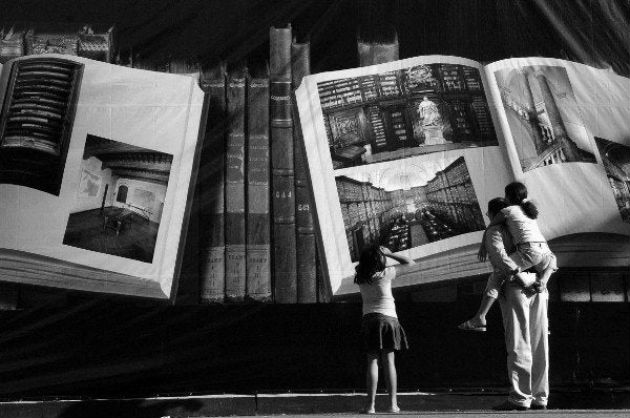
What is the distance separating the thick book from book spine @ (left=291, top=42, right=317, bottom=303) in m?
0.70

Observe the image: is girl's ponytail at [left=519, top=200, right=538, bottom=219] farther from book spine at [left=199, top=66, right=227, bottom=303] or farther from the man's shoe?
book spine at [left=199, top=66, right=227, bottom=303]

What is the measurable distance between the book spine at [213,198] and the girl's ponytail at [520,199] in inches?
83.8

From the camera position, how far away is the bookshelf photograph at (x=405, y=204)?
763 centimetres

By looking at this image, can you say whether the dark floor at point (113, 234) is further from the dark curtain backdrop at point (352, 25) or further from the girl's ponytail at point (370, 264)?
the girl's ponytail at point (370, 264)

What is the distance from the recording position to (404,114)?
7.77 metres

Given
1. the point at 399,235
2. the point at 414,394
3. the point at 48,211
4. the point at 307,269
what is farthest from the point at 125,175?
the point at 414,394

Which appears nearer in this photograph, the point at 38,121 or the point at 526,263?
the point at 526,263

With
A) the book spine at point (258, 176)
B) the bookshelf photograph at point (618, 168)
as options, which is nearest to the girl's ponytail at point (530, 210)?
the bookshelf photograph at point (618, 168)

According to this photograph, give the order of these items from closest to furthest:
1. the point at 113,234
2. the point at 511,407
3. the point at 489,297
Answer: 1. the point at 511,407
2. the point at 489,297
3. the point at 113,234

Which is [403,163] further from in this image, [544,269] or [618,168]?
[544,269]

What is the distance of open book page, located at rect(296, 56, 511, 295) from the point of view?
7.64 meters

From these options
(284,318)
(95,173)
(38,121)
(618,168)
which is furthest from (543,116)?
(38,121)

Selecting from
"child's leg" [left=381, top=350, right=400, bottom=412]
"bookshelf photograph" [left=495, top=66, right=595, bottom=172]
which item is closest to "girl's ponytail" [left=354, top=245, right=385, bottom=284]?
"child's leg" [left=381, top=350, right=400, bottom=412]

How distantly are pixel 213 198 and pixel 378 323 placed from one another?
5.90ft
